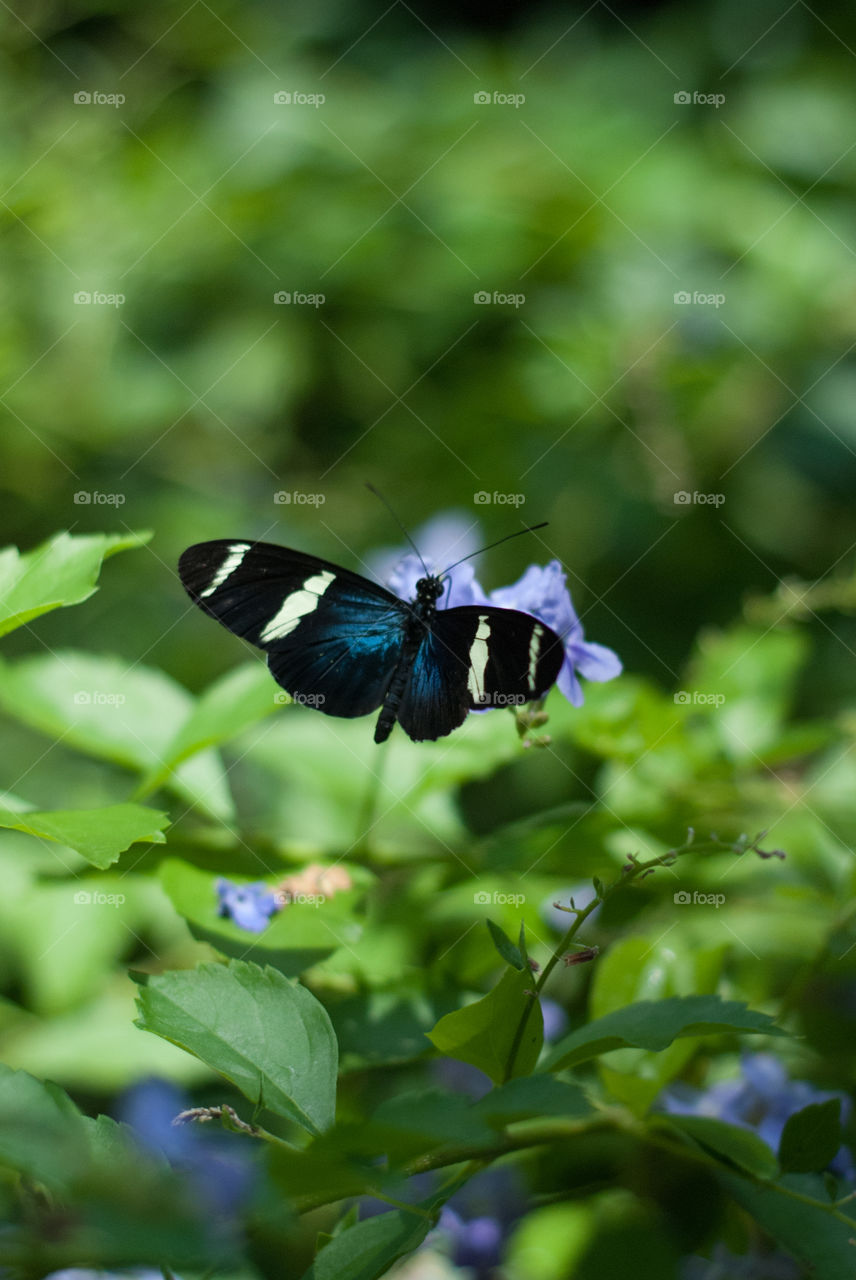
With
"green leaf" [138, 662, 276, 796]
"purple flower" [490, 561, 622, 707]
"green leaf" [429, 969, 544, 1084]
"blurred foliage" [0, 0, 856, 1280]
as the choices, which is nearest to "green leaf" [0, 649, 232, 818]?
"green leaf" [138, 662, 276, 796]

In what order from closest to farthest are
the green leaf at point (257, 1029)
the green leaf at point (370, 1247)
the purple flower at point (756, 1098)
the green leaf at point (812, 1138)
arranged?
the green leaf at point (370, 1247), the green leaf at point (257, 1029), the green leaf at point (812, 1138), the purple flower at point (756, 1098)

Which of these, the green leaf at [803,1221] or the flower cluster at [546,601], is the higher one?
the flower cluster at [546,601]

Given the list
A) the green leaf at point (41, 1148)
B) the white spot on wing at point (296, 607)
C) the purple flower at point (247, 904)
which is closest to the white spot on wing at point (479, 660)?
the white spot on wing at point (296, 607)

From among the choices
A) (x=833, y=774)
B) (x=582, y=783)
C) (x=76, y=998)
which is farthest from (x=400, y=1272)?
(x=833, y=774)

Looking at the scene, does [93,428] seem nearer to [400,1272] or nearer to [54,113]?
[54,113]

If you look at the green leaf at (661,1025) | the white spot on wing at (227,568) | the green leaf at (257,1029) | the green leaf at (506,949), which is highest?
the white spot on wing at (227,568)

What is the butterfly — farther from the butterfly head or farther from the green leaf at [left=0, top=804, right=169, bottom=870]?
the green leaf at [left=0, top=804, right=169, bottom=870]

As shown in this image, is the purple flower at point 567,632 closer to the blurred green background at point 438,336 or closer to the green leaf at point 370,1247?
the green leaf at point 370,1247

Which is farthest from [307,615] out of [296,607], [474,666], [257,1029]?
[257,1029]

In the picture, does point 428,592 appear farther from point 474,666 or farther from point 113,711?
point 113,711
